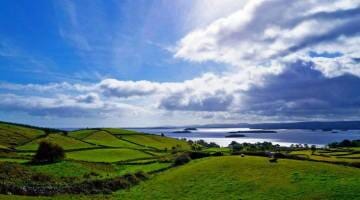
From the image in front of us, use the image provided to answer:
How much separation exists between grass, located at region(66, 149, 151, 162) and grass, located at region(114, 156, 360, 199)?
47.6 m

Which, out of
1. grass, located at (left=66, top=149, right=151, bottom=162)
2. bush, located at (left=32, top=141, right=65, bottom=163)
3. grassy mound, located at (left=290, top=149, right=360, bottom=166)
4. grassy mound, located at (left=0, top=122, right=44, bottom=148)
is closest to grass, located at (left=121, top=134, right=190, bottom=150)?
grassy mound, located at (left=0, top=122, right=44, bottom=148)

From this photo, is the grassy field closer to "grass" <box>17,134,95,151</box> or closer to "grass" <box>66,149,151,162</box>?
"grass" <box>66,149,151,162</box>

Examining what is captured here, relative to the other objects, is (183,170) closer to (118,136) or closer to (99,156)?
(99,156)

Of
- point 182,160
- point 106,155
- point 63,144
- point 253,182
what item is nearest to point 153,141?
point 63,144

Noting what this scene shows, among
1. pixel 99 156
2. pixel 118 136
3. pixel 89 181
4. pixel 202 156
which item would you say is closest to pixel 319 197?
pixel 89 181

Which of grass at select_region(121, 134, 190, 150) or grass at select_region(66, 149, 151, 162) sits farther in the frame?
grass at select_region(121, 134, 190, 150)

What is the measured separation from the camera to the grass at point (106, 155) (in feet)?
338

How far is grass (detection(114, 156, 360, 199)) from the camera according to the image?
141 ft

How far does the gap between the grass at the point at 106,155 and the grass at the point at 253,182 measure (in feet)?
156

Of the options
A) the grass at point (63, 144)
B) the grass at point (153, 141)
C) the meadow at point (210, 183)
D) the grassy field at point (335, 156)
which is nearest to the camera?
the meadow at point (210, 183)

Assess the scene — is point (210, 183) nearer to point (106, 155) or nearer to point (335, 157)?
point (335, 157)

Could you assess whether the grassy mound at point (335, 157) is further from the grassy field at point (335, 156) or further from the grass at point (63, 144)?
the grass at point (63, 144)

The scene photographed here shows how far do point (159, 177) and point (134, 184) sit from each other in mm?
4032

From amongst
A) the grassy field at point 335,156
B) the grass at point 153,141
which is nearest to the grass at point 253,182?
the grassy field at point 335,156
